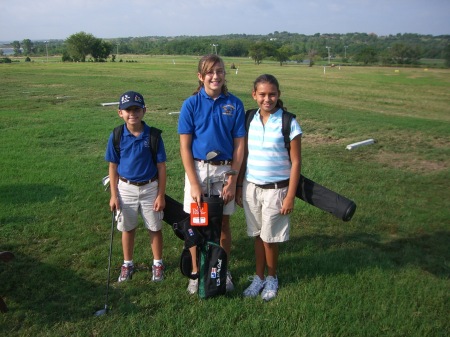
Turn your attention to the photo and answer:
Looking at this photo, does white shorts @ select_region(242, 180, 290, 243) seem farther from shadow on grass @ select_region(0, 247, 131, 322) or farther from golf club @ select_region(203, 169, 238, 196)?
shadow on grass @ select_region(0, 247, 131, 322)

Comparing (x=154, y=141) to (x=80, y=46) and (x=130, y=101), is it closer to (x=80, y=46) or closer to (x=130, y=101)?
(x=130, y=101)

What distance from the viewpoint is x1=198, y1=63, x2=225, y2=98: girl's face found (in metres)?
3.31

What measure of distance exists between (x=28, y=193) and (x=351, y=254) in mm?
4651

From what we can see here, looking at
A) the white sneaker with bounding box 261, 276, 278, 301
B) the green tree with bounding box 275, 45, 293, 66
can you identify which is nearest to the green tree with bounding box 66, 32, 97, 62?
the green tree with bounding box 275, 45, 293, 66

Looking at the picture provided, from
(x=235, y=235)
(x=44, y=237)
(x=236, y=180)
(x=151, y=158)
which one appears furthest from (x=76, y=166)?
(x=236, y=180)

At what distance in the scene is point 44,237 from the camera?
487cm

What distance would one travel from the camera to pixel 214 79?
3.31 metres

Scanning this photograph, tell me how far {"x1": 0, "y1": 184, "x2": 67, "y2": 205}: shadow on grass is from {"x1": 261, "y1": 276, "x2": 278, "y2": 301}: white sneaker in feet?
12.2

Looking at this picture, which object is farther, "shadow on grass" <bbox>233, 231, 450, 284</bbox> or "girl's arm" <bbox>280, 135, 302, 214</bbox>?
"shadow on grass" <bbox>233, 231, 450, 284</bbox>

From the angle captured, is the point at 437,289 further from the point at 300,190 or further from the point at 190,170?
the point at 190,170

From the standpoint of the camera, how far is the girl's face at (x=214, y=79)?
331 cm

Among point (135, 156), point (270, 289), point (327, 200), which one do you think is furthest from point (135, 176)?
point (327, 200)

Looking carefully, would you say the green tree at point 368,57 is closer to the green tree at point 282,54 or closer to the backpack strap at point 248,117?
the green tree at point 282,54

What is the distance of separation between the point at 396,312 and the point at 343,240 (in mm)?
1528
